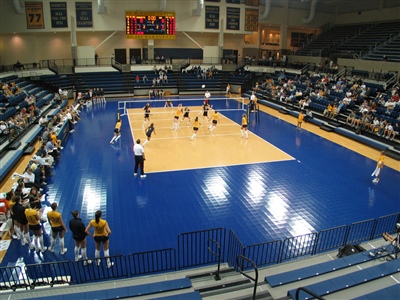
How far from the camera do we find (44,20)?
35.6m

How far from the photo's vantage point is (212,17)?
40.4 metres

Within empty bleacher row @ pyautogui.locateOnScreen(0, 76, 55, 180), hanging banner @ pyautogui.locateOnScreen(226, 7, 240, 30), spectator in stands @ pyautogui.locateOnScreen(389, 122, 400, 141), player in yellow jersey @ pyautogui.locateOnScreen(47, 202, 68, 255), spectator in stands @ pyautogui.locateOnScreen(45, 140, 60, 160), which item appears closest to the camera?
Result: player in yellow jersey @ pyautogui.locateOnScreen(47, 202, 68, 255)

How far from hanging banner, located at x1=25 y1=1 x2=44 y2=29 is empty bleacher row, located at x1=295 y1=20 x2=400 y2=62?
31.7 meters

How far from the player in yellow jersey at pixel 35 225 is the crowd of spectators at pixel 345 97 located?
20004 mm

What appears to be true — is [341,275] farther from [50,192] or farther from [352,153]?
[352,153]

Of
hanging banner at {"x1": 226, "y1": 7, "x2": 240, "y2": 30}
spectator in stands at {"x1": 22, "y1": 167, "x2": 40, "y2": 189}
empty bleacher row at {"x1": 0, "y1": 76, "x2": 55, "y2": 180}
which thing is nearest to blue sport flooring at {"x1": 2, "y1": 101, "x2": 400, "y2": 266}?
spectator in stands at {"x1": 22, "y1": 167, "x2": 40, "y2": 189}

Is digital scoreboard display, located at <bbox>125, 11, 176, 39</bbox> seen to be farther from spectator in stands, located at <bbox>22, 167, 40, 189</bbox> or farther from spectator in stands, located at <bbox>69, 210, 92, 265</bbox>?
spectator in stands, located at <bbox>69, 210, 92, 265</bbox>

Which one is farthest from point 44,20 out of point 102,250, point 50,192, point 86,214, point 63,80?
point 102,250

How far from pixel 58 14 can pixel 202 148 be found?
92.9ft

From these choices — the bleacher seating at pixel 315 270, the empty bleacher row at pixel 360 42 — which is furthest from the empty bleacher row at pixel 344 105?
the bleacher seating at pixel 315 270

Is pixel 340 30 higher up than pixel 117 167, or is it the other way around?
pixel 340 30

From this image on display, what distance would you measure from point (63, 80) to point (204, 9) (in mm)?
19284

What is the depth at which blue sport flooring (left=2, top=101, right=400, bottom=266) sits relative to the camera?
34.6ft

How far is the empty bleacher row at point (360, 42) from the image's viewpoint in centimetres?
3141
